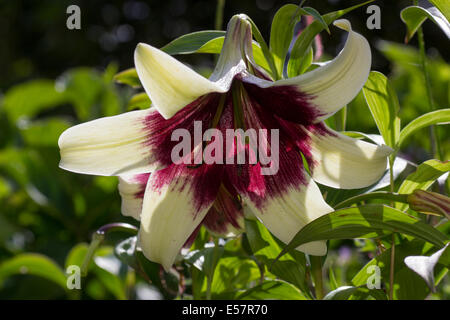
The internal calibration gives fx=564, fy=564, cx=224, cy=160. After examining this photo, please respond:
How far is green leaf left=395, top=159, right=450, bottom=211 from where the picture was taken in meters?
0.57

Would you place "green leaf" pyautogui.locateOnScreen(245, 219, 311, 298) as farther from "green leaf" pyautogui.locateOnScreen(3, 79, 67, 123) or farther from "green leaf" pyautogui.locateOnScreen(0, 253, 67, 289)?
"green leaf" pyautogui.locateOnScreen(3, 79, 67, 123)

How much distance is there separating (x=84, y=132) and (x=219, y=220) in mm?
200

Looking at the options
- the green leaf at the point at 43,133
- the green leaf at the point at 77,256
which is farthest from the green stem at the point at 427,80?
the green leaf at the point at 43,133

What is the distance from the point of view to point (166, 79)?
1.56 feet

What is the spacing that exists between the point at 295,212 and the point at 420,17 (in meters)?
0.28

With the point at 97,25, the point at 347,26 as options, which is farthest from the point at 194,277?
the point at 97,25

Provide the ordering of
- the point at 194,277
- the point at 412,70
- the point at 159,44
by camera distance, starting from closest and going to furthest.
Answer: the point at 194,277, the point at 412,70, the point at 159,44

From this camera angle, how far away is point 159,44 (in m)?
6.68

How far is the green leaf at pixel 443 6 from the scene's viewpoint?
61cm

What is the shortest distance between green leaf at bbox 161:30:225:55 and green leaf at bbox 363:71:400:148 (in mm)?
180

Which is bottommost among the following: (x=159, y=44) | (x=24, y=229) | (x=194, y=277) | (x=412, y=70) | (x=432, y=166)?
(x=24, y=229)

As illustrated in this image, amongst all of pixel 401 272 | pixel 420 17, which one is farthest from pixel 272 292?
pixel 420 17

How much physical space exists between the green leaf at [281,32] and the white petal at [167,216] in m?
0.18
